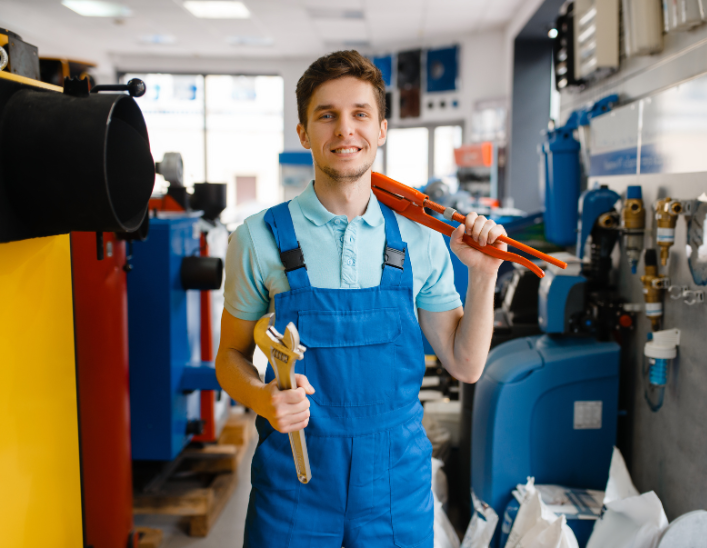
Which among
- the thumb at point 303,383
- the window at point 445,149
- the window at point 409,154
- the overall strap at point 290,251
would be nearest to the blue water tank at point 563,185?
the overall strap at point 290,251

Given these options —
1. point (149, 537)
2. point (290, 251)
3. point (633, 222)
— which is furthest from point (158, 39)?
point (290, 251)

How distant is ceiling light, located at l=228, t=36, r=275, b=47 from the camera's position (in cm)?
827

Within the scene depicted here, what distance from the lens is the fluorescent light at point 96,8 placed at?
21.8 feet

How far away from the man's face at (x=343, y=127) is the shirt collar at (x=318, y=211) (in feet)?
0.25

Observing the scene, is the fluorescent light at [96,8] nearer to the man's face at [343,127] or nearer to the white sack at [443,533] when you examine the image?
the man's face at [343,127]

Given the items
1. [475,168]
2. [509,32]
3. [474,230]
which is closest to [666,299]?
[474,230]

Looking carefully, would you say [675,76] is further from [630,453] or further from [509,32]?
[509,32]

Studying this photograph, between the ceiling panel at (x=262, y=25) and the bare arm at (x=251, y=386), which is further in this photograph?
the ceiling panel at (x=262, y=25)

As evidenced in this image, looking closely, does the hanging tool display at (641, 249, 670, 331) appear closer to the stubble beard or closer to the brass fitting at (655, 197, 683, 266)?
the brass fitting at (655, 197, 683, 266)

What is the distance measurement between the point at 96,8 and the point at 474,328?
7.25 metres

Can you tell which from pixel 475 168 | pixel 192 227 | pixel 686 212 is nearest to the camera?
pixel 686 212

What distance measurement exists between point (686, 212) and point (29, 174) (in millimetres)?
1775

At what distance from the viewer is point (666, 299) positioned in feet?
6.50

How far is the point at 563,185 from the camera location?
2836 millimetres
